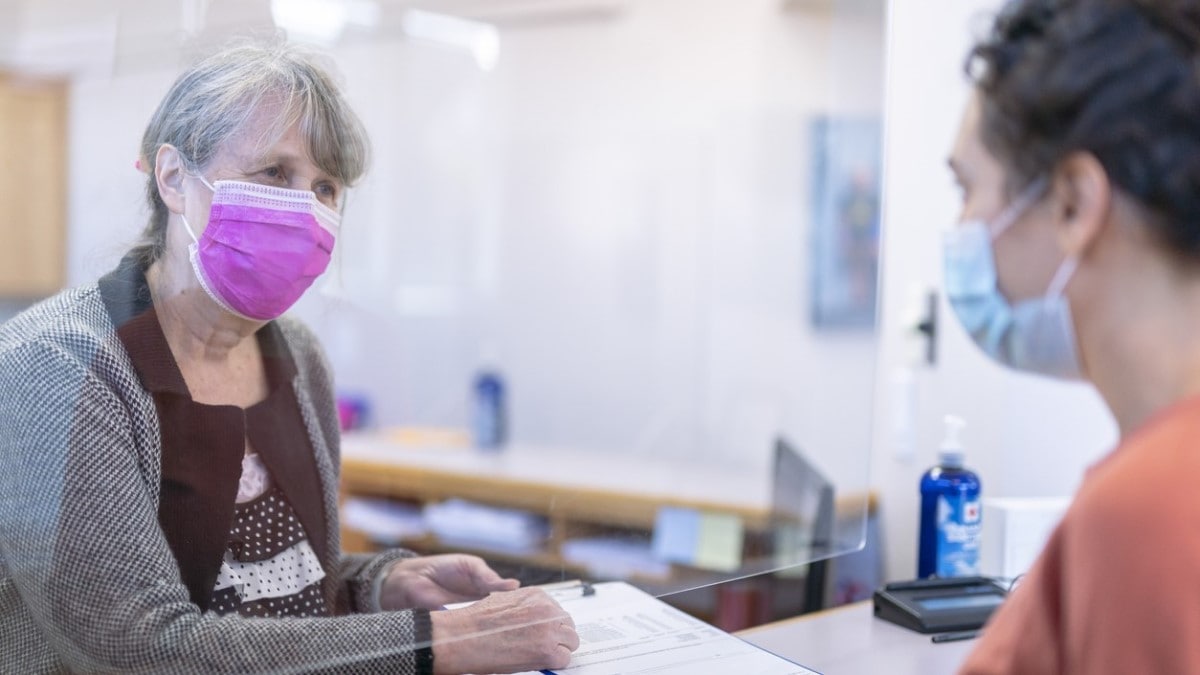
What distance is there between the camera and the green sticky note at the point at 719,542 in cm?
243

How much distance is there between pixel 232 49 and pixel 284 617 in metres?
0.60

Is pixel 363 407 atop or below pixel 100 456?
below

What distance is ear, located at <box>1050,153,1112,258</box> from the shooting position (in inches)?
30.8

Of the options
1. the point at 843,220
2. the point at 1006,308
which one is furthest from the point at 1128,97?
the point at 843,220

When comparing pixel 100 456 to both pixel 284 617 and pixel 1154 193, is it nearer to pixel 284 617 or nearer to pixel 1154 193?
pixel 284 617

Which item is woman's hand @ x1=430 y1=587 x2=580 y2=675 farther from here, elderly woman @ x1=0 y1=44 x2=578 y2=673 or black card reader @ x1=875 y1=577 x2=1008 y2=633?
black card reader @ x1=875 y1=577 x2=1008 y2=633

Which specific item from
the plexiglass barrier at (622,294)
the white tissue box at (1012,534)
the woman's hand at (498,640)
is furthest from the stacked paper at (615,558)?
the white tissue box at (1012,534)

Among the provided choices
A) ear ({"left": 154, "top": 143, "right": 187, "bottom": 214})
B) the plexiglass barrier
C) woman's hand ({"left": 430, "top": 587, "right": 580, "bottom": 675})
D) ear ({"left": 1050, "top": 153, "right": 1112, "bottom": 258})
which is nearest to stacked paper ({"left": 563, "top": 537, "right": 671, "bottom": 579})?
the plexiglass barrier

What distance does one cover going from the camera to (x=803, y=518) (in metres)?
2.25

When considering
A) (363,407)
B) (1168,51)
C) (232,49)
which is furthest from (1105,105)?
(363,407)

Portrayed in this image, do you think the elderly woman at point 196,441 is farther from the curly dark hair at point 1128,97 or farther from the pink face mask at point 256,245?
the curly dark hair at point 1128,97

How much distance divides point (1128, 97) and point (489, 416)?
8.65 ft

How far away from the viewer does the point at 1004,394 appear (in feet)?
7.23

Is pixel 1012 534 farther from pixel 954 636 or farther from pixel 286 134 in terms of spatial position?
pixel 286 134
